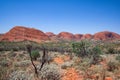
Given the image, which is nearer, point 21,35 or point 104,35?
point 21,35

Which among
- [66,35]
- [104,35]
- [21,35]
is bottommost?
[21,35]

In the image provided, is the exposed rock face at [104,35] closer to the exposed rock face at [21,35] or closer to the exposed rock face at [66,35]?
the exposed rock face at [66,35]

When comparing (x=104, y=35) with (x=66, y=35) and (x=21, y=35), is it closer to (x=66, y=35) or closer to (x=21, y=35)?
(x=66, y=35)

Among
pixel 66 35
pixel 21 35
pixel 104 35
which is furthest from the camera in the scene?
pixel 66 35

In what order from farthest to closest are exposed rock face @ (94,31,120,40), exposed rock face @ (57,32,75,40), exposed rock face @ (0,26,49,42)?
exposed rock face @ (57,32,75,40)
exposed rock face @ (94,31,120,40)
exposed rock face @ (0,26,49,42)

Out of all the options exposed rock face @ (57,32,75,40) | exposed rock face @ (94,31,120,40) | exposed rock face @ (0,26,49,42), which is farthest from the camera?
exposed rock face @ (57,32,75,40)

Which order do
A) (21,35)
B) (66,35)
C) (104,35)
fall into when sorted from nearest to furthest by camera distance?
(21,35) → (104,35) → (66,35)

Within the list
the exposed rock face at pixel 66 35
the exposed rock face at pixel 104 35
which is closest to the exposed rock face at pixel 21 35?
the exposed rock face at pixel 66 35

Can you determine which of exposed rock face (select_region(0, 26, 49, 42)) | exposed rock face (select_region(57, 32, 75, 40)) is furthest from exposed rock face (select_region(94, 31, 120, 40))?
exposed rock face (select_region(0, 26, 49, 42))

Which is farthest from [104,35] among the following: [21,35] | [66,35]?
[21,35]

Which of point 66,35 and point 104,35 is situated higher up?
point 66,35

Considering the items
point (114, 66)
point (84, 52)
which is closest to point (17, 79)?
point (114, 66)

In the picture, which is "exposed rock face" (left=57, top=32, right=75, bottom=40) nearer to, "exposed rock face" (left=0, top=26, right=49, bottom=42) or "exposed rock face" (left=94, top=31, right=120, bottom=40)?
"exposed rock face" (left=94, top=31, right=120, bottom=40)

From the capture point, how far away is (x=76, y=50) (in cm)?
2431
